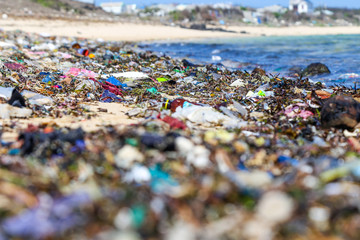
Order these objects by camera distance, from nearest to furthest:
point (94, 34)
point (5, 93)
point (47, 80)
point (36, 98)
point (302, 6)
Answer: point (5, 93) → point (36, 98) → point (47, 80) → point (94, 34) → point (302, 6)

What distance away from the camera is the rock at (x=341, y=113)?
4.10m

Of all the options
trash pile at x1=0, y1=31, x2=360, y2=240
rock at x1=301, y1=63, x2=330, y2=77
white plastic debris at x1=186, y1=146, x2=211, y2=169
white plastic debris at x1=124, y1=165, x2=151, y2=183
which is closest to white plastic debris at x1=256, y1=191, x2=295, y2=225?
trash pile at x1=0, y1=31, x2=360, y2=240

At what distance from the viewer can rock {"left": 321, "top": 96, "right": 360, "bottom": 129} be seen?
161 inches

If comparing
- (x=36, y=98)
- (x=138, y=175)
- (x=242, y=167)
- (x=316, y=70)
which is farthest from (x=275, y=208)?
(x=316, y=70)

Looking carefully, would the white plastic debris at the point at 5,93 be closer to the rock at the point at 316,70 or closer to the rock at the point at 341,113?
the rock at the point at 341,113

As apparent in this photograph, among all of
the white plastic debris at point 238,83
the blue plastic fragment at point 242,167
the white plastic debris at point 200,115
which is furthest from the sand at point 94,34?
the white plastic debris at point 238,83

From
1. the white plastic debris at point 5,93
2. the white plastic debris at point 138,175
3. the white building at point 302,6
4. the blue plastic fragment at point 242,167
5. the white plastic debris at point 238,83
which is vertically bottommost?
the blue plastic fragment at point 242,167

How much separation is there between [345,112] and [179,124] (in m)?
2.04

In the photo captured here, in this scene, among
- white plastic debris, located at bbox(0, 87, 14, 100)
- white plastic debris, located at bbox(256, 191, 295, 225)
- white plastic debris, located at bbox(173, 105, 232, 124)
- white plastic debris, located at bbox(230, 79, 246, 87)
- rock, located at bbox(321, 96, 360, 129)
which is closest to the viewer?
white plastic debris, located at bbox(256, 191, 295, 225)

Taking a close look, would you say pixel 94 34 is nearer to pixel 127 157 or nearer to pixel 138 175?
pixel 127 157

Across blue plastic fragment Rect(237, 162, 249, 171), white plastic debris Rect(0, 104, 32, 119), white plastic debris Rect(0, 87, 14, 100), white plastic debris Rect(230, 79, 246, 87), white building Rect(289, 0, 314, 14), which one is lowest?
blue plastic fragment Rect(237, 162, 249, 171)

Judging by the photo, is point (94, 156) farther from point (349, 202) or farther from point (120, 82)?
point (120, 82)

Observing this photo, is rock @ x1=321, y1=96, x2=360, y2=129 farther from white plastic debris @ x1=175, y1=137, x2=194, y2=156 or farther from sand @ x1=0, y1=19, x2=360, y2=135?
sand @ x1=0, y1=19, x2=360, y2=135

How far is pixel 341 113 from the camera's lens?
13.5 feet
